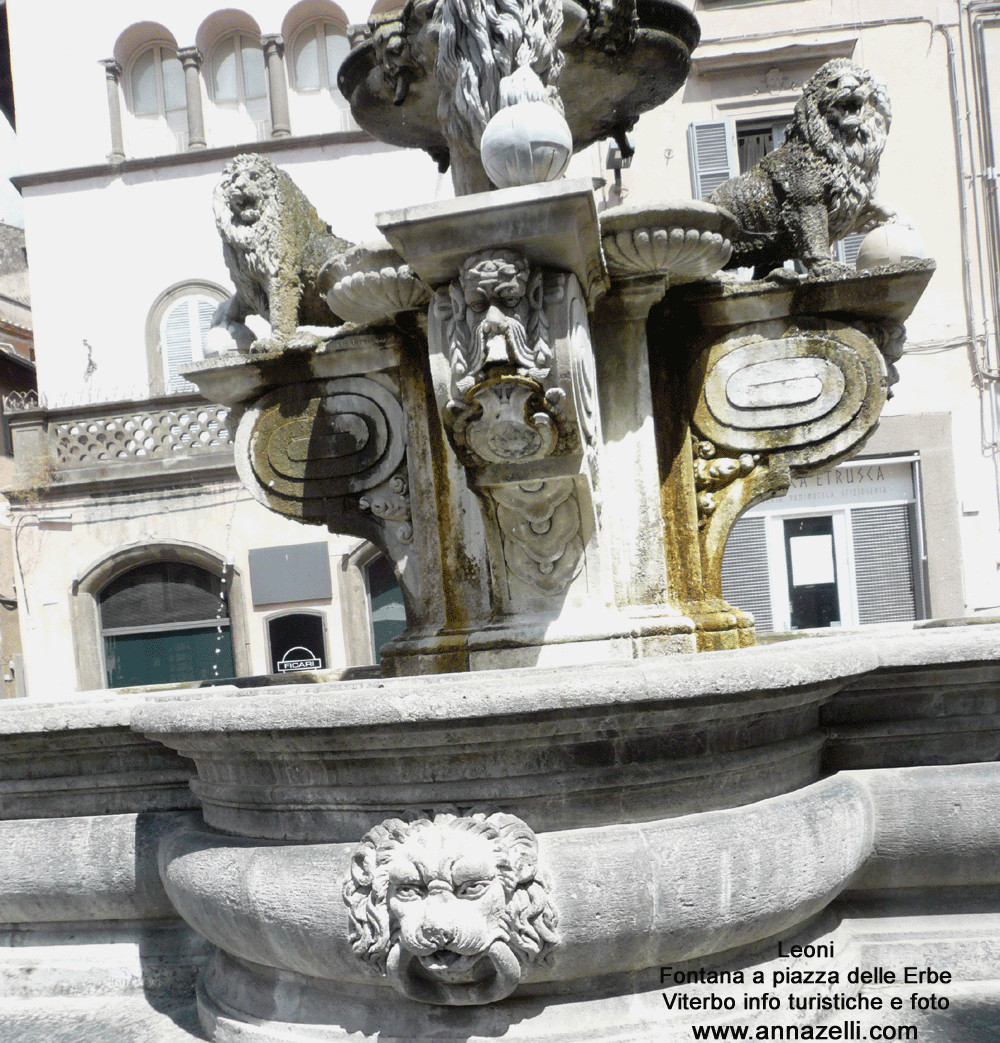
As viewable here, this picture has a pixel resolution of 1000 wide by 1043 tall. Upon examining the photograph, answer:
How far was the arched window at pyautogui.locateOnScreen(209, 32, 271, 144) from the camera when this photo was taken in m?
15.3

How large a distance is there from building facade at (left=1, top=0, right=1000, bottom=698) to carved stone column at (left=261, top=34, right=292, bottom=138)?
0.04 m

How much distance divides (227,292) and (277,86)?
3.01 m

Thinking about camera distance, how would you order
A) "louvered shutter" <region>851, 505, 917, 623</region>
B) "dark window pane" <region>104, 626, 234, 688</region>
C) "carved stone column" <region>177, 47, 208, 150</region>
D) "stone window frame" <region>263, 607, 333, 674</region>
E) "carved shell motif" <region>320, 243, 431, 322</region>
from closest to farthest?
"carved shell motif" <region>320, 243, 431, 322</region> → "louvered shutter" <region>851, 505, 917, 623</region> → "stone window frame" <region>263, 607, 333, 674</region> → "dark window pane" <region>104, 626, 234, 688</region> → "carved stone column" <region>177, 47, 208, 150</region>

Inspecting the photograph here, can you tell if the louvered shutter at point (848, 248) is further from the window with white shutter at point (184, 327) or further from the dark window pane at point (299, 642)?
the window with white shutter at point (184, 327)

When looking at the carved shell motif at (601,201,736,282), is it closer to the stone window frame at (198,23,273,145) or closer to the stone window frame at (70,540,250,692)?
the stone window frame at (70,540,250,692)

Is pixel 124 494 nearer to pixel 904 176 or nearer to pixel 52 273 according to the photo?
pixel 52 273

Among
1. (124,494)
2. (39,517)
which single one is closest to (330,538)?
(124,494)

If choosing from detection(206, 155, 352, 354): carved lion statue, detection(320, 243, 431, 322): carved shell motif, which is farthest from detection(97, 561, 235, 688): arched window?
detection(320, 243, 431, 322): carved shell motif

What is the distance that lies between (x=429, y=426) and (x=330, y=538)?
10590mm

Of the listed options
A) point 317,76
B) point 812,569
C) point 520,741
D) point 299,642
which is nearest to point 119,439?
point 299,642

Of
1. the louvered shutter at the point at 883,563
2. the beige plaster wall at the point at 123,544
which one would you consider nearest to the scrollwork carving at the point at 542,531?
the louvered shutter at the point at 883,563

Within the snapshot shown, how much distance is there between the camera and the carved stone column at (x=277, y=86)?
587 inches

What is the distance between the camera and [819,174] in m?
3.56

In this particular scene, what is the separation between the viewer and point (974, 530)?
37.3 ft
